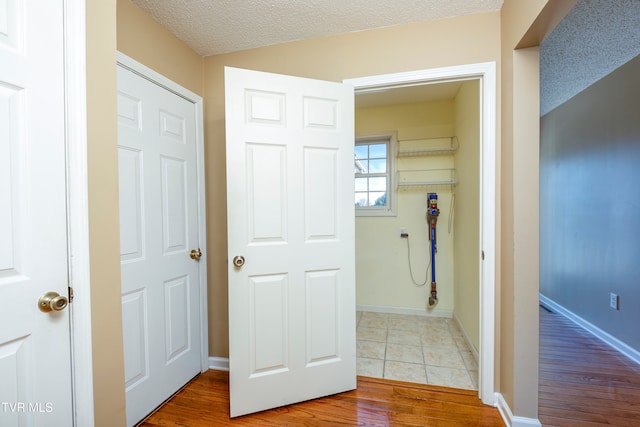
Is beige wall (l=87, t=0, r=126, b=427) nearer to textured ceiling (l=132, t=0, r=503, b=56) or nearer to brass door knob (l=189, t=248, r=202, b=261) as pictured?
textured ceiling (l=132, t=0, r=503, b=56)

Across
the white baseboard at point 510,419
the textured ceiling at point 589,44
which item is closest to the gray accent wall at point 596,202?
the textured ceiling at point 589,44

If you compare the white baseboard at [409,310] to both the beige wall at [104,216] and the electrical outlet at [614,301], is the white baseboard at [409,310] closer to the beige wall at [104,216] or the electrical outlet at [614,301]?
the electrical outlet at [614,301]

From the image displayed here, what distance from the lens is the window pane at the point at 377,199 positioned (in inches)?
128

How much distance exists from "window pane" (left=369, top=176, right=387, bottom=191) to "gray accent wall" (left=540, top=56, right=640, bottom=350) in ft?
6.50

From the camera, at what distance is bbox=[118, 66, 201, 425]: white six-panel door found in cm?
146

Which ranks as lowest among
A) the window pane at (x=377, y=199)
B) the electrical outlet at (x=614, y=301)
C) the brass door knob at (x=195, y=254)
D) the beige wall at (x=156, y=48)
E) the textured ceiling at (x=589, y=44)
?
the electrical outlet at (x=614, y=301)

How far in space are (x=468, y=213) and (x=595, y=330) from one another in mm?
1753

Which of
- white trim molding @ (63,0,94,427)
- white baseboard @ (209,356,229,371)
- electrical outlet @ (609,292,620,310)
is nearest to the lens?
white trim molding @ (63,0,94,427)

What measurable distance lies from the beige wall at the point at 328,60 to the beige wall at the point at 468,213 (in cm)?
48

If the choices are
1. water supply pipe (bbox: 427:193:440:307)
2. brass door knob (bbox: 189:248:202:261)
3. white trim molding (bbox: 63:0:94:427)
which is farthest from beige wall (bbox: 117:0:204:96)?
water supply pipe (bbox: 427:193:440:307)

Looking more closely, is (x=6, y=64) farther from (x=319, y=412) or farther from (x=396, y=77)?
(x=319, y=412)

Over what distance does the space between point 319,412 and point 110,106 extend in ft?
6.13

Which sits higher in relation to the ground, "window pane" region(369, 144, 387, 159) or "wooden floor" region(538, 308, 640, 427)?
"window pane" region(369, 144, 387, 159)

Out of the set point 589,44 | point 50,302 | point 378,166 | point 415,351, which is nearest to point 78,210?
point 50,302
